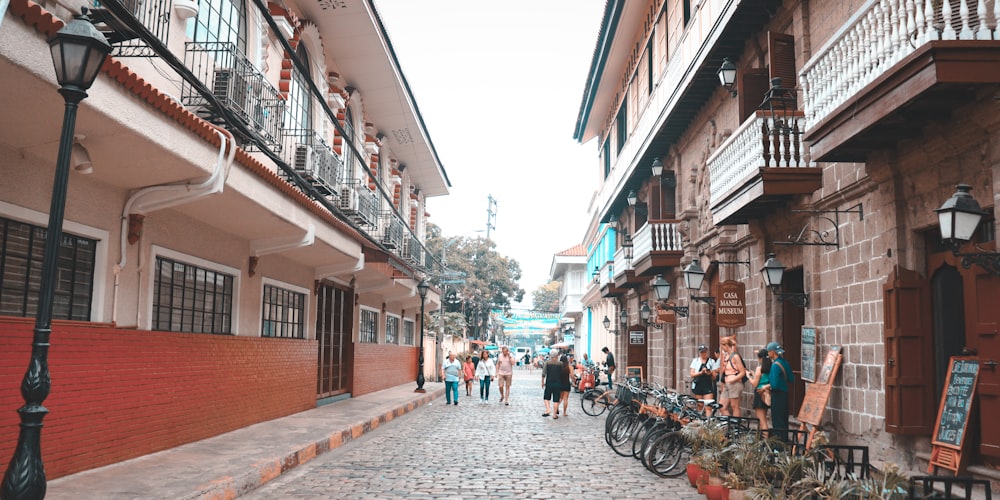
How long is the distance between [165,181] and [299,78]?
7998mm

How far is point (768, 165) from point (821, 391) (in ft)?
10.3

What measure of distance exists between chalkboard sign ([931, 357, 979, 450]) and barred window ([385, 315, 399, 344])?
21.0 meters

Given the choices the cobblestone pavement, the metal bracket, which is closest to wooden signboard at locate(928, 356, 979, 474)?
the cobblestone pavement

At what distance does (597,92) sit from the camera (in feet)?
93.1

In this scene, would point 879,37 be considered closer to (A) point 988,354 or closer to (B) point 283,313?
(A) point 988,354

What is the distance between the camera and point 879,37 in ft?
25.0

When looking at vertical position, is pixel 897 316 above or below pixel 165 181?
below

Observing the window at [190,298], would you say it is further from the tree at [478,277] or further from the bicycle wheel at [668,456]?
the tree at [478,277]

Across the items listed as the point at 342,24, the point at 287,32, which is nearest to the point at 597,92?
the point at 342,24

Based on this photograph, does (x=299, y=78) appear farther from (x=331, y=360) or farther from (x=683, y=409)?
(x=683, y=409)

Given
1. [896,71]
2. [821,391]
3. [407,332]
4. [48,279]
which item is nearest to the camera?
[48,279]

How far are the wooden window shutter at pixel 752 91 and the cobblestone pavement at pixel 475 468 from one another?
589cm

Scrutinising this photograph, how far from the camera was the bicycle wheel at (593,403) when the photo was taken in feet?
66.0

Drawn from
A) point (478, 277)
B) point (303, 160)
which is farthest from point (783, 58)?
point (478, 277)
